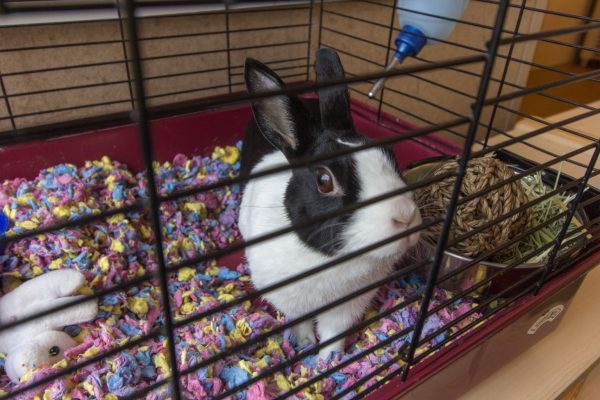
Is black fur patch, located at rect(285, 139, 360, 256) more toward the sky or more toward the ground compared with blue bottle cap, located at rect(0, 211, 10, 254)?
more toward the sky

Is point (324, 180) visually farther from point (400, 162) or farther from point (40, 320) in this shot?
point (400, 162)

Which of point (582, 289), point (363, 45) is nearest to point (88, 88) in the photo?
point (363, 45)

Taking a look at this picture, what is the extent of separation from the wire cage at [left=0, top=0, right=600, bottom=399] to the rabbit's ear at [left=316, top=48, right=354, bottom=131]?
19 cm

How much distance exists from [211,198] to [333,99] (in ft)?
2.25

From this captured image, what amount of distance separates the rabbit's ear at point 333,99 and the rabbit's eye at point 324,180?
0.15 m

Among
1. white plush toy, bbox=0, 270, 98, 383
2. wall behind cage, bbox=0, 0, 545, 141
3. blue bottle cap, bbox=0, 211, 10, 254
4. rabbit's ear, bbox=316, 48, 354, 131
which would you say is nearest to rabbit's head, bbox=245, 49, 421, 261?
rabbit's ear, bbox=316, 48, 354, 131

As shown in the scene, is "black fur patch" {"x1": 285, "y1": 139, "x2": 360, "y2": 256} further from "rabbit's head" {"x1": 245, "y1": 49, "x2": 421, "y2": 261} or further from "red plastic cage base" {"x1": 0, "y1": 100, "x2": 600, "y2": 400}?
"red plastic cage base" {"x1": 0, "y1": 100, "x2": 600, "y2": 400}

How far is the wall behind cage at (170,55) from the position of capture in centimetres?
145

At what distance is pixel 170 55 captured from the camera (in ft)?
5.24

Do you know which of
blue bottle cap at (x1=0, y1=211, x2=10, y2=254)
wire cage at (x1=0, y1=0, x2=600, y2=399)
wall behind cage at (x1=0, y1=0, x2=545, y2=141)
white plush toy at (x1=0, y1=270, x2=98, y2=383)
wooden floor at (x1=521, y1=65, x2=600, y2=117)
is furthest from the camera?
wooden floor at (x1=521, y1=65, x2=600, y2=117)

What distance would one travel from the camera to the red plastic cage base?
863mm

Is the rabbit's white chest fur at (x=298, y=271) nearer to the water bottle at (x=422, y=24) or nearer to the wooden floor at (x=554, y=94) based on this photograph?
the water bottle at (x=422, y=24)

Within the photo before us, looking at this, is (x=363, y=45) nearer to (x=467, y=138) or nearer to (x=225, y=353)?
(x=467, y=138)

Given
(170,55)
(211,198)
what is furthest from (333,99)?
(170,55)
